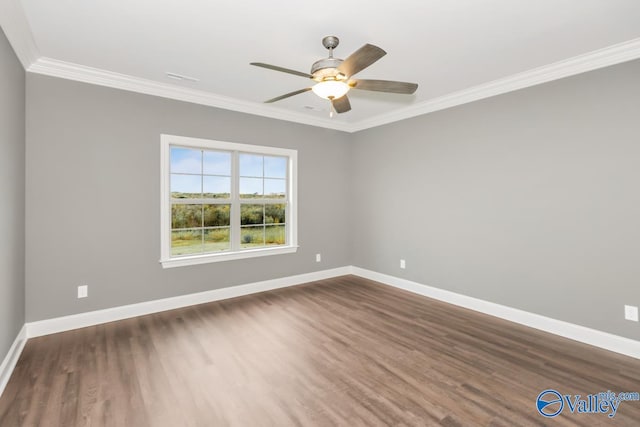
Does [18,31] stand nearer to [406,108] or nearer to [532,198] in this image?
[406,108]

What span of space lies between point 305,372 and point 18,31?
11.7 ft

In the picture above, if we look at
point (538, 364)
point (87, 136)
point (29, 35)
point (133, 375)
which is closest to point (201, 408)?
point (133, 375)

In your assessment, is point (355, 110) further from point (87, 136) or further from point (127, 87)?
point (87, 136)

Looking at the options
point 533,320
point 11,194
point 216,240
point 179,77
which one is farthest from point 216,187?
point 533,320

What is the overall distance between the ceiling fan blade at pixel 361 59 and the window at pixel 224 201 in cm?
244

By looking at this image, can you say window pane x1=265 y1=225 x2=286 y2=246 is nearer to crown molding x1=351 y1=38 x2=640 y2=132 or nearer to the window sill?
the window sill

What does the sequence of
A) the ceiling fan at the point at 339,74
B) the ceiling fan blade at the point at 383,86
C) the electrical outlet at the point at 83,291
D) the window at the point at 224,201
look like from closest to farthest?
the ceiling fan at the point at 339,74 → the ceiling fan blade at the point at 383,86 → the electrical outlet at the point at 83,291 → the window at the point at 224,201

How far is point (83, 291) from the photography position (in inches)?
128

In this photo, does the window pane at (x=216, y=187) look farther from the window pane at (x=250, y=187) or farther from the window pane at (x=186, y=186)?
the window pane at (x=250, y=187)

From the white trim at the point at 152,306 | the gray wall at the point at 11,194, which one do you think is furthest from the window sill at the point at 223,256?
the gray wall at the point at 11,194

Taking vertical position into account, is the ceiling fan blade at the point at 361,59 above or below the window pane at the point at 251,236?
above

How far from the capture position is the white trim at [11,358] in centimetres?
222

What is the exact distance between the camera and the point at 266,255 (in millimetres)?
4586

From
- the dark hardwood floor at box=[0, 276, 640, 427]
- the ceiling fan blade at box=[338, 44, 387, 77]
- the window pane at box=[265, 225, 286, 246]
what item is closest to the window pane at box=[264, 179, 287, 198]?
the window pane at box=[265, 225, 286, 246]
